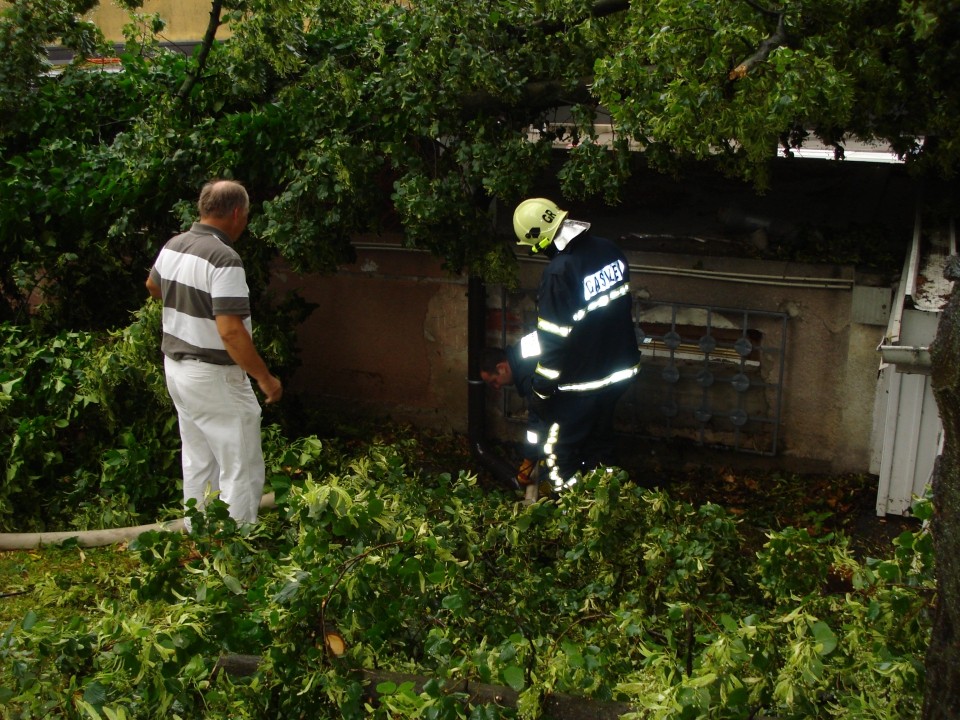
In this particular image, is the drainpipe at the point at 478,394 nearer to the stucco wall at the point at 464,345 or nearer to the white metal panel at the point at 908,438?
the stucco wall at the point at 464,345

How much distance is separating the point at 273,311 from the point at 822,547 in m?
4.06

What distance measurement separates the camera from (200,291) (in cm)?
470

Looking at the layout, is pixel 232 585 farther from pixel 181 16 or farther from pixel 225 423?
pixel 181 16

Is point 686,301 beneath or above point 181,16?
beneath

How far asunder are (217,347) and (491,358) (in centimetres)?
222

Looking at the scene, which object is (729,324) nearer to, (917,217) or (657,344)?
(657,344)

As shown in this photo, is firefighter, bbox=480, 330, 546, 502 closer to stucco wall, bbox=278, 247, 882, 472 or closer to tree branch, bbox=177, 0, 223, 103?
stucco wall, bbox=278, 247, 882, 472

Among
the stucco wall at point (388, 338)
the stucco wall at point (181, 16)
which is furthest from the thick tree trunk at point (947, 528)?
the stucco wall at point (181, 16)

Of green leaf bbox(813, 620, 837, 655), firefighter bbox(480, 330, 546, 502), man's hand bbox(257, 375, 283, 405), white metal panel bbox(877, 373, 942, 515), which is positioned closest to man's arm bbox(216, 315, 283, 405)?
man's hand bbox(257, 375, 283, 405)

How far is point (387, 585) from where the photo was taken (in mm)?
3336

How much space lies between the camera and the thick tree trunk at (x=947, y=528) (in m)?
2.35

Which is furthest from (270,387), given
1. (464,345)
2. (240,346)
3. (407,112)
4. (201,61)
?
(201,61)

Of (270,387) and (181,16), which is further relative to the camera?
(181,16)

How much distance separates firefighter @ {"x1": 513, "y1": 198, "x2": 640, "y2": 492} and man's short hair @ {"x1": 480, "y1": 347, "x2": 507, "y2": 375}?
67cm
